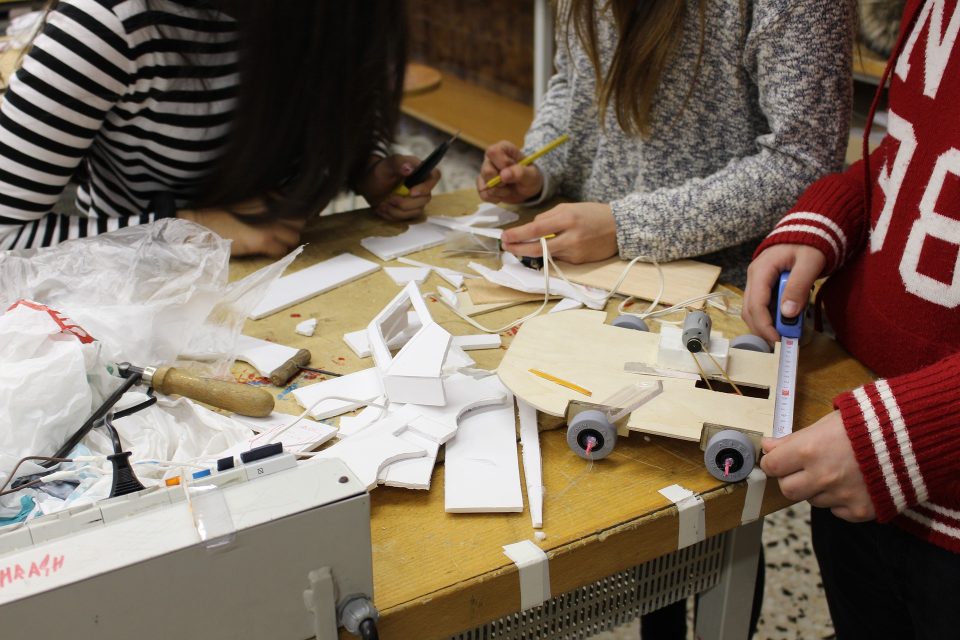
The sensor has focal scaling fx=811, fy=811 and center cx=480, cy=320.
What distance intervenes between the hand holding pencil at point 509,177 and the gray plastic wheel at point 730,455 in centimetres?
61

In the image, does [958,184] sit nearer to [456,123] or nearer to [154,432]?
[154,432]

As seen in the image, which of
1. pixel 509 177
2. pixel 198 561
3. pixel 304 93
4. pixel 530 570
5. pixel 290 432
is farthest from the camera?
pixel 509 177

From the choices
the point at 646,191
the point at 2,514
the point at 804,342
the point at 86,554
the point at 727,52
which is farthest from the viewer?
the point at 646,191

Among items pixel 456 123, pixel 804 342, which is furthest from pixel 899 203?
pixel 456 123

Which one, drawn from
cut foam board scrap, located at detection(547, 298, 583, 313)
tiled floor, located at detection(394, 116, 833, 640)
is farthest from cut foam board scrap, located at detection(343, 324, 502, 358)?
tiled floor, located at detection(394, 116, 833, 640)

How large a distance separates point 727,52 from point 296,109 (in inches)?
21.8

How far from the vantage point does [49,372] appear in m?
0.68

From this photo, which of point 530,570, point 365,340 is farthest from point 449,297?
point 530,570

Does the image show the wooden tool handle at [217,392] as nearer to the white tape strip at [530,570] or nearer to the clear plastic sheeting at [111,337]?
the clear plastic sheeting at [111,337]

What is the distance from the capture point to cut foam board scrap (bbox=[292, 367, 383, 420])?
0.76 metres

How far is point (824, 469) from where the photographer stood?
0.64 meters

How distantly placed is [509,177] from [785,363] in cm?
53

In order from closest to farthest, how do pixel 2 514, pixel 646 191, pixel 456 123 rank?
1. pixel 2 514
2. pixel 646 191
3. pixel 456 123

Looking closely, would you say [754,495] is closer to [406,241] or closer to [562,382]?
[562,382]
